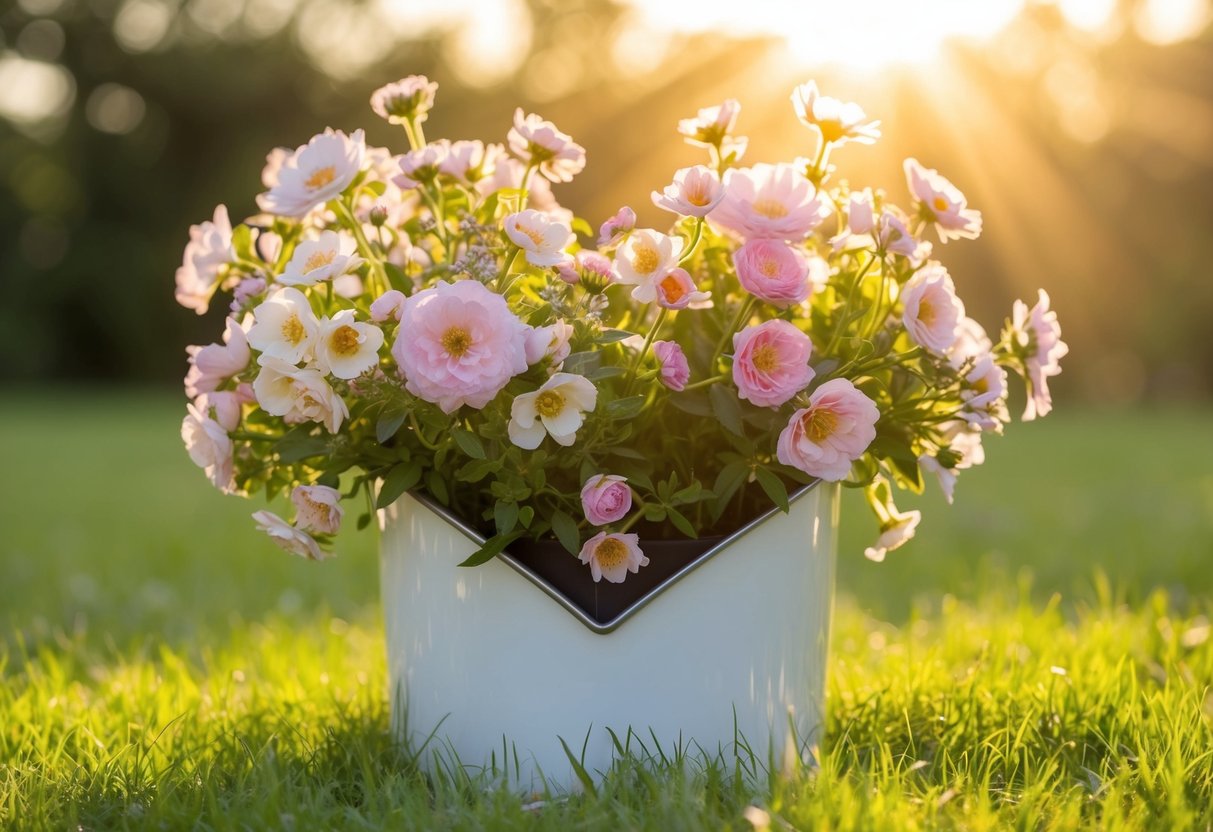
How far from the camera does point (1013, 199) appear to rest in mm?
16172

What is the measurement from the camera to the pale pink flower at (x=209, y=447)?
4.66 ft

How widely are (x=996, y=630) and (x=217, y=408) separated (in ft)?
4.74

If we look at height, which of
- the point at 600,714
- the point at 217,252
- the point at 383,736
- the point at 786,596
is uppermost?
the point at 217,252

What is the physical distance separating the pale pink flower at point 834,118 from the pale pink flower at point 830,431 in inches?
12.0

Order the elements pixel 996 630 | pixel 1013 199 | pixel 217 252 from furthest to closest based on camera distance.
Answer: pixel 1013 199, pixel 996 630, pixel 217 252

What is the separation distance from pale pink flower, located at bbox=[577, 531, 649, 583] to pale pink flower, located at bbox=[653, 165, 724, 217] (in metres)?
0.36

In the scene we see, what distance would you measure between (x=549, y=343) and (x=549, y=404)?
0.21ft

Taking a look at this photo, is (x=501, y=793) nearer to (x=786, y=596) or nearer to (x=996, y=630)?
(x=786, y=596)

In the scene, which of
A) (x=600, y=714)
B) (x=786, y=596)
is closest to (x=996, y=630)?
(x=786, y=596)

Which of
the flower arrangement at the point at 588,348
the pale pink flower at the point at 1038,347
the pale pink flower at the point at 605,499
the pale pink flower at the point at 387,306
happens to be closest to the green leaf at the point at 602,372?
the flower arrangement at the point at 588,348

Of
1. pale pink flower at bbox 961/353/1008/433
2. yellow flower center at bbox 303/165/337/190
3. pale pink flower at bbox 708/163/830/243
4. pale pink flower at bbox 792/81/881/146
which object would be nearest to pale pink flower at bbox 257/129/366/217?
yellow flower center at bbox 303/165/337/190

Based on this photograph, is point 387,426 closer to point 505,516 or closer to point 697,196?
point 505,516

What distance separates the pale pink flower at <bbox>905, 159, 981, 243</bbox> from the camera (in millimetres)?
1421

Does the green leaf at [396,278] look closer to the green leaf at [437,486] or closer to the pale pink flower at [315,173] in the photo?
the pale pink flower at [315,173]
